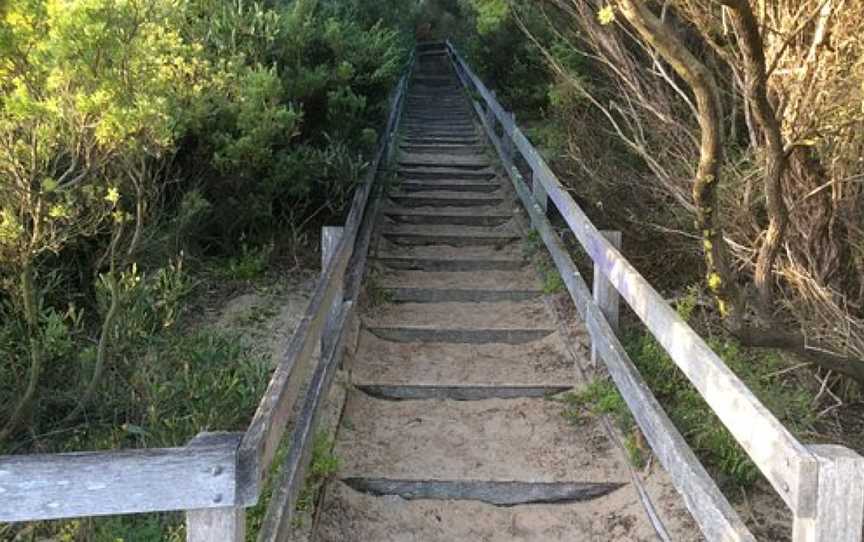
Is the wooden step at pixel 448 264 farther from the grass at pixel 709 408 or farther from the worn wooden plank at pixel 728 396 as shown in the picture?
the worn wooden plank at pixel 728 396

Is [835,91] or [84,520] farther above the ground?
[835,91]

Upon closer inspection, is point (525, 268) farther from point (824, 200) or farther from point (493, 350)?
point (824, 200)

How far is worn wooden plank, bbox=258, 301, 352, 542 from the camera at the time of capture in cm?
329

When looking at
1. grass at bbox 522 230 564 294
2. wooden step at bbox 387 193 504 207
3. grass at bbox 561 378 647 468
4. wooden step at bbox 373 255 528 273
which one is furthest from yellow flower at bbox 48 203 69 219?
wooden step at bbox 387 193 504 207

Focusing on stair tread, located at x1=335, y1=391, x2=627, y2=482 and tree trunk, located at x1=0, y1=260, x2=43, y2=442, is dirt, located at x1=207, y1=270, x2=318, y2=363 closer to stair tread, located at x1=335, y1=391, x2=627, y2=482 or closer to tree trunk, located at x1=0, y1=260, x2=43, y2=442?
stair tread, located at x1=335, y1=391, x2=627, y2=482

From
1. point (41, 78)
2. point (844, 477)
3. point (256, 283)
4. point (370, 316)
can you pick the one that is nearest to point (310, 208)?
point (256, 283)

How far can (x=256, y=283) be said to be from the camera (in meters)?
7.23

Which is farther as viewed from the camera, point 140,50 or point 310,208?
point 310,208

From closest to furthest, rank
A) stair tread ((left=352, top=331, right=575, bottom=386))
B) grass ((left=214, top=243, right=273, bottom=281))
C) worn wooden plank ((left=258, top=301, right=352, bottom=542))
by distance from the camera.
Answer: worn wooden plank ((left=258, top=301, right=352, bottom=542)) < stair tread ((left=352, top=331, right=575, bottom=386)) < grass ((left=214, top=243, right=273, bottom=281))

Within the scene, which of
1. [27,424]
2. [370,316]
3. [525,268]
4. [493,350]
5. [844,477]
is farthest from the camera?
[525,268]

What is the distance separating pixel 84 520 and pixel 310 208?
450 centimetres

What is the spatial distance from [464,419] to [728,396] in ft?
7.50

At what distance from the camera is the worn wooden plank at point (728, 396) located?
2.44m

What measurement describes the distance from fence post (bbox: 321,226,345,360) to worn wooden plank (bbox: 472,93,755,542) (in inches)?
60.0
